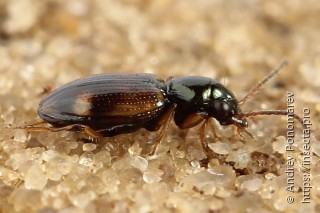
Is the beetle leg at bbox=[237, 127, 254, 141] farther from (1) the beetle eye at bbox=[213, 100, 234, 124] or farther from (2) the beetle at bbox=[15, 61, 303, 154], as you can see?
(1) the beetle eye at bbox=[213, 100, 234, 124]

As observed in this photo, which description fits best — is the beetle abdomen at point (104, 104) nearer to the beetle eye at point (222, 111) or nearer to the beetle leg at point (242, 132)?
the beetle eye at point (222, 111)

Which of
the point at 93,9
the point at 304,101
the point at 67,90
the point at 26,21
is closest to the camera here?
the point at 67,90

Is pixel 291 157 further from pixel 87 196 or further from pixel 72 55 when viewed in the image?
pixel 72 55

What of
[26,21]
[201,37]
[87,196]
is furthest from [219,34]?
[87,196]

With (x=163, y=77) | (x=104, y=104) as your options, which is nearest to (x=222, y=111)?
(x=104, y=104)

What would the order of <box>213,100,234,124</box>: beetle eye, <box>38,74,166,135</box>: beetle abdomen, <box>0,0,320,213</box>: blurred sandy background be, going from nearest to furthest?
<box>0,0,320,213</box>: blurred sandy background
<box>38,74,166,135</box>: beetle abdomen
<box>213,100,234,124</box>: beetle eye

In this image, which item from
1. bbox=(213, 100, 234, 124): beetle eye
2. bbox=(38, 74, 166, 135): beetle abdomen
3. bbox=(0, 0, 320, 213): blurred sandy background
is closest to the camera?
bbox=(0, 0, 320, 213): blurred sandy background

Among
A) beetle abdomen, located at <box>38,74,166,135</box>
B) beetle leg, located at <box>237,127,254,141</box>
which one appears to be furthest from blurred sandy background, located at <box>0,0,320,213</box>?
beetle abdomen, located at <box>38,74,166,135</box>
